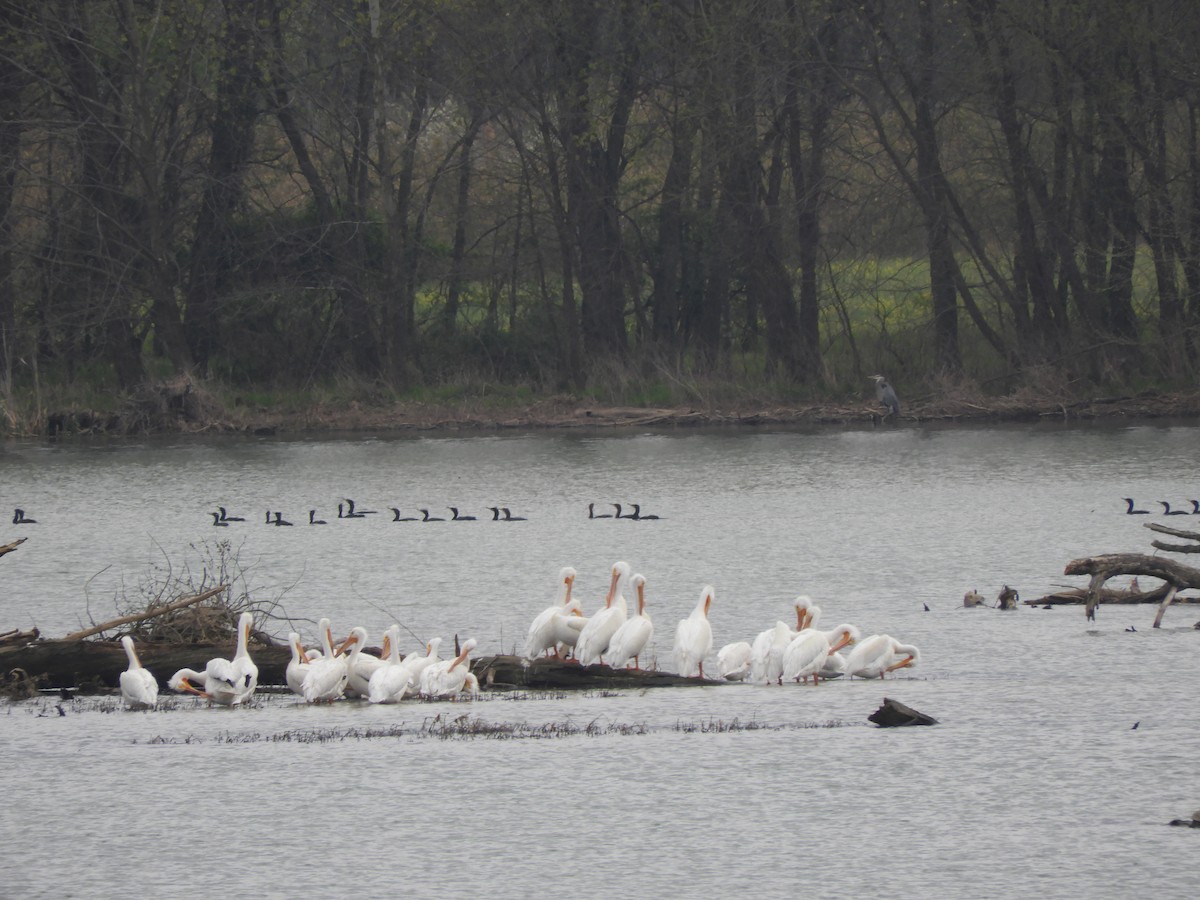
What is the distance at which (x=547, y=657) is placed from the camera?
574 inches

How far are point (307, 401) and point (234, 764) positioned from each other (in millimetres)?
Answer: 30384

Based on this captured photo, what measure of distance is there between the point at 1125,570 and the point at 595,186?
28809 millimetres

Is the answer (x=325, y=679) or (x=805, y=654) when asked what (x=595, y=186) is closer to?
(x=805, y=654)

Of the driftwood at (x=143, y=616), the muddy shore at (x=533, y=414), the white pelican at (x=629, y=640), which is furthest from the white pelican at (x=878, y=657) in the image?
the muddy shore at (x=533, y=414)

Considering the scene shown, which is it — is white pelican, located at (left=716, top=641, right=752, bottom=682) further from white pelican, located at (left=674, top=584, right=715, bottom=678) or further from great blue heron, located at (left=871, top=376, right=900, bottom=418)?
great blue heron, located at (left=871, top=376, right=900, bottom=418)

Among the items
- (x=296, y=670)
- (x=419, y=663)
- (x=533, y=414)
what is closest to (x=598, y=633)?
(x=419, y=663)

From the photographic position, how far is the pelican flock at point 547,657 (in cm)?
1331

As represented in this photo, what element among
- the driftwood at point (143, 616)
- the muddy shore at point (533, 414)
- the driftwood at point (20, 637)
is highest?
the muddy shore at point (533, 414)

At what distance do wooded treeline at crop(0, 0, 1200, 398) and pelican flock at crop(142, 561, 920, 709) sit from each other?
23.0 m

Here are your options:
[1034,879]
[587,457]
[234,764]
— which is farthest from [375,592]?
[587,457]

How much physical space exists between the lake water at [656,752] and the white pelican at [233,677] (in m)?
0.28

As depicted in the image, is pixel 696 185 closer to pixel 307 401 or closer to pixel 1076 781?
pixel 307 401

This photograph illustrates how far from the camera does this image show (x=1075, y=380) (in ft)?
126

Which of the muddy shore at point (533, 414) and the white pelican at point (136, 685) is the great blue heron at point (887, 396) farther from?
the white pelican at point (136, 685)
